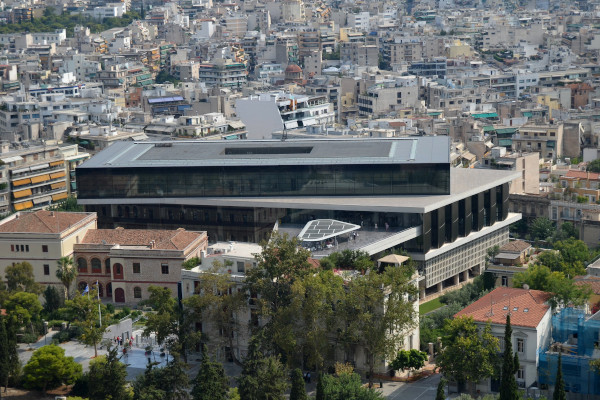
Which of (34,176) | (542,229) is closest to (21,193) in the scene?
(34,176)

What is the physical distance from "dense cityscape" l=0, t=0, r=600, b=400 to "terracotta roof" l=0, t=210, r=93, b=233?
0.53 feet

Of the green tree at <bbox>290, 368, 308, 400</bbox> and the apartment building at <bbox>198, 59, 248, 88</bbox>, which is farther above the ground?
the apartment building at <bbox>198, 59, 248, 88</bbox>

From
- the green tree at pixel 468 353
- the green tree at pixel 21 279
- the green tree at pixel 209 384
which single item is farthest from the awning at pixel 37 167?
the green tree at pixel 468 353

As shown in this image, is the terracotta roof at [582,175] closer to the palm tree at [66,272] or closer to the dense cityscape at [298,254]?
the dense cityscape at [298,254]

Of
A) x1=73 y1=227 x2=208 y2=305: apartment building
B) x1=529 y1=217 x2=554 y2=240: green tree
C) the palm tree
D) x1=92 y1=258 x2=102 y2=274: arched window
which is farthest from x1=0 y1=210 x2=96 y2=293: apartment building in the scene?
x1=529 y1=217 x2=554 y2=240: green tree

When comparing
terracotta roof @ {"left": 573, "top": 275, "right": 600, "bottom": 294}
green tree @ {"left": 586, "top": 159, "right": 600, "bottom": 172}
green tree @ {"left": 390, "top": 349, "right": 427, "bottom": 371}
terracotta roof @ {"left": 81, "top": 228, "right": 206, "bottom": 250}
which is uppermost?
terracotta roof @ {"left": 81, "top": 228, "right": 206, "bottom": 250}

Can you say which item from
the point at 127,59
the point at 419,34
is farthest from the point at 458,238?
the point at 419,34

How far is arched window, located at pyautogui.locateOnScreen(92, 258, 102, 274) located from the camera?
64.5 m

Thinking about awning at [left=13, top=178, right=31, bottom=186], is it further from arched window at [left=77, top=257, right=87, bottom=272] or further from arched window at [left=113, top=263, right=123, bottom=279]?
arched window at [left=113, top=263, right=123, bottom=279]

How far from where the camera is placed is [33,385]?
52156mm

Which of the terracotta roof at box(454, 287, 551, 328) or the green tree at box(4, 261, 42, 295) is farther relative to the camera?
the green tree at box(4, 261, 42, 295)

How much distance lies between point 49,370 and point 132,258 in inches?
483

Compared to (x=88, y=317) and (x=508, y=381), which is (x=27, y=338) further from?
(x=508, y=381)

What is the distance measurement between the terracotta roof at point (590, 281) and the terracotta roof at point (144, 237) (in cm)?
1907
